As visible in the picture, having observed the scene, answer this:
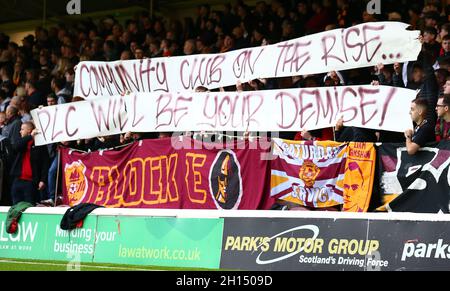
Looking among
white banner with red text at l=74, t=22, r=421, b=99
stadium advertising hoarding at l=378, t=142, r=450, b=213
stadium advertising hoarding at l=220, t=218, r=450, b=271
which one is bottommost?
stadium advertising hoarding at l=220, t=218, r=450, b=271

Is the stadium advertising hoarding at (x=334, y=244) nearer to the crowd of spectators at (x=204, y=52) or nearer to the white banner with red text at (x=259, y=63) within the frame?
the crowd of spectators at (x=204, y=52)

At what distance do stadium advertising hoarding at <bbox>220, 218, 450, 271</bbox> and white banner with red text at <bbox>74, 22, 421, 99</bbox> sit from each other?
9.56 feet

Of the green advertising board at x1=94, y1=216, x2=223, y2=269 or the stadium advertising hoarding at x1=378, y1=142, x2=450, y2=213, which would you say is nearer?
the green advertising board at x1=94, y1=216, x2=223, y2=269

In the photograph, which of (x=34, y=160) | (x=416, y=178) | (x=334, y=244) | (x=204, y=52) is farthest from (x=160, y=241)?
(x=204, y=52)

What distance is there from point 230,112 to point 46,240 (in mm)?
3351

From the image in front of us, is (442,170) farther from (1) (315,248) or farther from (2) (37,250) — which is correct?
(2) (37,250)

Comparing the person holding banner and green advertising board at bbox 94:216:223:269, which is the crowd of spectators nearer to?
the person holding banner

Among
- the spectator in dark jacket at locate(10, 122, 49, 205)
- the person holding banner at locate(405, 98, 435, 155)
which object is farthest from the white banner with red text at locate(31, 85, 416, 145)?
the spectator in dark jacket at locate(10, 122, 49, 205)

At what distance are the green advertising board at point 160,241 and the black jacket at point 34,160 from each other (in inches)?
173

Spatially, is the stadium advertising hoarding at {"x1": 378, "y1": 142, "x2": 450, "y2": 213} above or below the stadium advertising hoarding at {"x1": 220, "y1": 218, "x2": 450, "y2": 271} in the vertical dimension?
above

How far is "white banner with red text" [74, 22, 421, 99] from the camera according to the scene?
34.4 feet

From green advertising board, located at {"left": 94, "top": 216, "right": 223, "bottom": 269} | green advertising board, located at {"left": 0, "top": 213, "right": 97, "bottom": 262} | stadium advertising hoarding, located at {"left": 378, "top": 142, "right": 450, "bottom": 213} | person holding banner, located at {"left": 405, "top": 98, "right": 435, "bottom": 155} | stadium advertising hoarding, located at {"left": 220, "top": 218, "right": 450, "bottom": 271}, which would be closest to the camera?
stadium advertising hoarding, located at {"left": 220, "top": 218, "right": 450, "bottom": 271}

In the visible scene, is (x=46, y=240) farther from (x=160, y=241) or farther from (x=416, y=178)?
(x=416, y=178)
